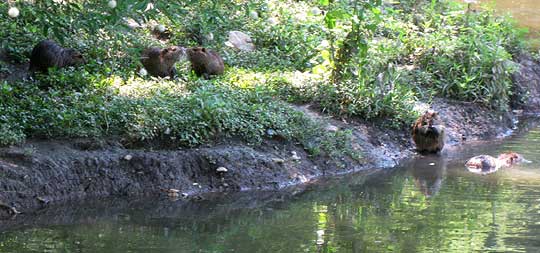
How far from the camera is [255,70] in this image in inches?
490

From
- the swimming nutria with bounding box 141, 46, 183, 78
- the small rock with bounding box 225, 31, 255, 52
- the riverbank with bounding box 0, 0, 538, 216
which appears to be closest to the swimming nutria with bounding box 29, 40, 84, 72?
the riverbank with bounding box 0, 0, 538, 216

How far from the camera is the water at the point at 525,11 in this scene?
17.4 m

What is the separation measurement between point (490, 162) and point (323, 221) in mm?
3219

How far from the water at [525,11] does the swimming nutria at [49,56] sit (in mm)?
8911

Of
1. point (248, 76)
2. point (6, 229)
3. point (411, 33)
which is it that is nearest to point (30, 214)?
point (6, 229)

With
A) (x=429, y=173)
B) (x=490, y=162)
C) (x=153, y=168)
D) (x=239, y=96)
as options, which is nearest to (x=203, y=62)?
(x=239, y=96)

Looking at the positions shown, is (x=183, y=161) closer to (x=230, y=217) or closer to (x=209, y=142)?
(x=209, y=142)

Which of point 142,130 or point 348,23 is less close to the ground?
point 348,23

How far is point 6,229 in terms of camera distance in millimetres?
7664

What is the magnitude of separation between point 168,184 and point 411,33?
626 cm

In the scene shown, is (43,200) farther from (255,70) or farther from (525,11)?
(525,11)

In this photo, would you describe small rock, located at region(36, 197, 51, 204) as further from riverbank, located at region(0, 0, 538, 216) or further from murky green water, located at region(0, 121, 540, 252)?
murky green water, located at region(0, 121, 540, 252)

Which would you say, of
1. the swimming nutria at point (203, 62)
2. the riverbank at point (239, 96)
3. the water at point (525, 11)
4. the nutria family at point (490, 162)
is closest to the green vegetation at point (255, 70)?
the riverbank at point (239, 96)

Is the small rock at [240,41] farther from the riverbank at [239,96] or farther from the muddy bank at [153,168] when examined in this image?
the muddy bank at [153,168]
